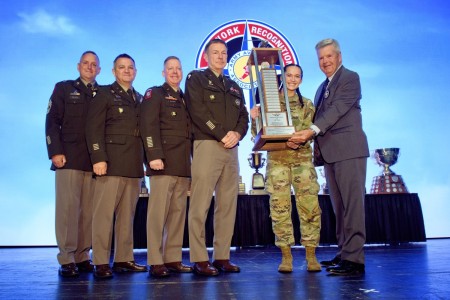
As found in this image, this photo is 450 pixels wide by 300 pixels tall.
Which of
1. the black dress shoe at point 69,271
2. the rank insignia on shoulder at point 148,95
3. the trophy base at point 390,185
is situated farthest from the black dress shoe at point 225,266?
the trophy base at point 390,185

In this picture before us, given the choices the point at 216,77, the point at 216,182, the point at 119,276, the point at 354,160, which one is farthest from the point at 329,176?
the point at 119,276

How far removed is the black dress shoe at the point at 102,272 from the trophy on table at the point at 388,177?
358 cm

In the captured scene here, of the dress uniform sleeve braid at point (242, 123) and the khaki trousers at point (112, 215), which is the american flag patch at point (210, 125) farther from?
the khaki trousers at point (112, 215)

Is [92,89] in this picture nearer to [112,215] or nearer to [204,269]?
[112,215]

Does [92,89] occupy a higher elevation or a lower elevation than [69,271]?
higher

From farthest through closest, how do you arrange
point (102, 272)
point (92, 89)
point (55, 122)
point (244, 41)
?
point (244, 41) → point (92, 89) → point (55, 122) → point (102, 272)

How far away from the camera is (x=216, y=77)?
2680 millimetres

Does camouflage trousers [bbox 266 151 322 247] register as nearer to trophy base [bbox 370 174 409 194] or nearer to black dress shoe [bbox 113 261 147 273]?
black dress shoe [bbox 113 261 147 273]

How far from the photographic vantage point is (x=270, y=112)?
247cm

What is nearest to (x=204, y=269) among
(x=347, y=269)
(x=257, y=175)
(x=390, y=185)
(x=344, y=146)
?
(x=347, y=269)

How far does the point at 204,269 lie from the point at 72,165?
1.09 meters

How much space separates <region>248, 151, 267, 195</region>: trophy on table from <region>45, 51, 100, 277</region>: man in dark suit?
2230mm

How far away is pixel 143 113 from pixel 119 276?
97 cm

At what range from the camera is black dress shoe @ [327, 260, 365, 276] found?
7.39ft
